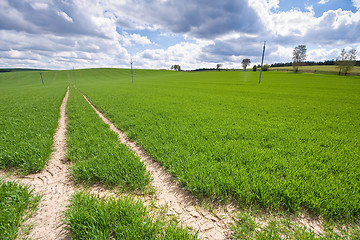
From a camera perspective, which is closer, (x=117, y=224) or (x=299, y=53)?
(x=117, y=224)

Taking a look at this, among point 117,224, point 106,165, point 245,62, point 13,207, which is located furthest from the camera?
point 245,62

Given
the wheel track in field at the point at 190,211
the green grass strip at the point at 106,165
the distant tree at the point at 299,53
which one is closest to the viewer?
the wheel track in field at the point at 190,211

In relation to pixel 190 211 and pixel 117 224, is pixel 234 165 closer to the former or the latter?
pixel 190 211

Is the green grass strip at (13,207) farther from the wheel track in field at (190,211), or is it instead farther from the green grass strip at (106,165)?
the wheel track in field at (190,211)

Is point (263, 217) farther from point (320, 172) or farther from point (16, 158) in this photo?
point (16, 158)

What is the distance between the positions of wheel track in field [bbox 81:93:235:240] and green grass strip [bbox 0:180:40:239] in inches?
86.5

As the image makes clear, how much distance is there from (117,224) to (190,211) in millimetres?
1238

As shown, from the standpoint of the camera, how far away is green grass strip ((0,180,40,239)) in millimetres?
2179

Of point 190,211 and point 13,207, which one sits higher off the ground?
point 13,207

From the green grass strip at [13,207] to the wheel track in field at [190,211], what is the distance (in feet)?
7.21

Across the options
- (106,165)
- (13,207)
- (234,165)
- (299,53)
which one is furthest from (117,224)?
(299,53)

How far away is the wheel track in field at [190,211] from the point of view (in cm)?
234

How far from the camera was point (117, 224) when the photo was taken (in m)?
Result: 2.25

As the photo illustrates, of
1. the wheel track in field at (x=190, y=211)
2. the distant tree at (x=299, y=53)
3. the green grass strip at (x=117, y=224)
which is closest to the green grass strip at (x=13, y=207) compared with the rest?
the green grass strip at (x=117, y=224)
